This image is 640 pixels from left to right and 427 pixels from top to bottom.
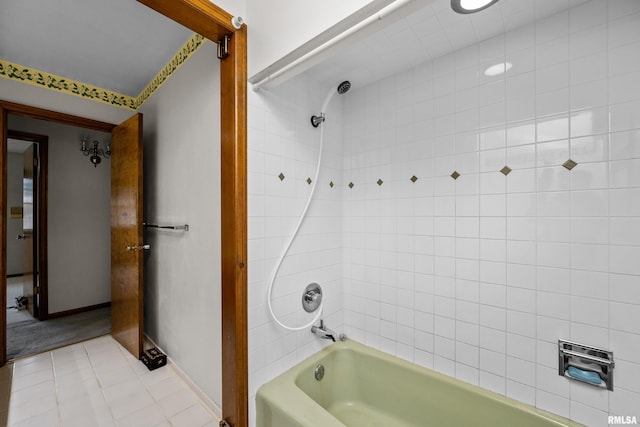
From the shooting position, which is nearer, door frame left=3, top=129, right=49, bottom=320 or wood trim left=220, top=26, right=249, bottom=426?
wood trim left=220, top=26, right=249, bottom=426

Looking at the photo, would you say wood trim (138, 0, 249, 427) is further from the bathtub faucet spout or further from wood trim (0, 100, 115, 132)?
wood trim (0, 100, 115, 132)

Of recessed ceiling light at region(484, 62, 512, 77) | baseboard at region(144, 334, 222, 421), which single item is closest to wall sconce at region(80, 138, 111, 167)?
baseboard at region(144, 334, 222, 421)

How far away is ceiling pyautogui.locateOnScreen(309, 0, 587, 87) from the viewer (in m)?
1.12

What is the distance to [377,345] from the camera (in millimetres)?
1705

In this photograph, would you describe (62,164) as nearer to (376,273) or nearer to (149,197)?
(149,197)

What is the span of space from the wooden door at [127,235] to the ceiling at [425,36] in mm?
1629

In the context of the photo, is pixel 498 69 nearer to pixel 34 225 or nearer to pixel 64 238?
pixel 64 238

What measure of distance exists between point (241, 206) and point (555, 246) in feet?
4.65

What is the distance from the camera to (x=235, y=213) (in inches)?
47.8

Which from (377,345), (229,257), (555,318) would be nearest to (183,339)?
(229,257)

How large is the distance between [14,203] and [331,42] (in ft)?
21.7

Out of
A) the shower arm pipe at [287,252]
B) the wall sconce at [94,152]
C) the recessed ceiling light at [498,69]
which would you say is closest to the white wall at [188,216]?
the shower arm pipe at [287,252]

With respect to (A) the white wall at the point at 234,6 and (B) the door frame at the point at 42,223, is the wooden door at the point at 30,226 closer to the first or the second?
(B) the door frame at the point at 42,223

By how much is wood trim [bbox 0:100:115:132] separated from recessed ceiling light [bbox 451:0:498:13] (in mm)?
2911
